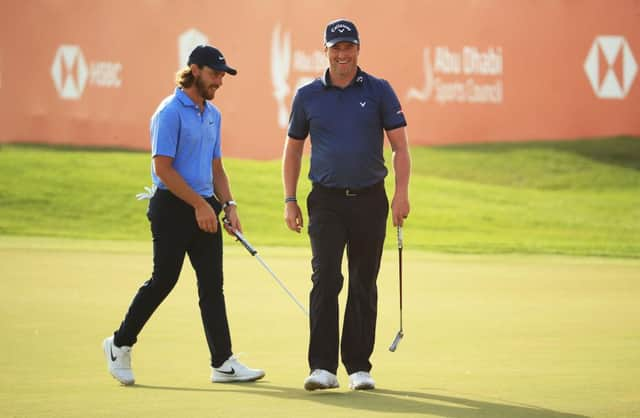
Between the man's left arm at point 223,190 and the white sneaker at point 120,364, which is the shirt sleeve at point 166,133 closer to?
the man's left arm at point 223,190

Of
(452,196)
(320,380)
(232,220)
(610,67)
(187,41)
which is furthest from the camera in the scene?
(187,41)

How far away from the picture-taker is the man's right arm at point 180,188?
7.99m

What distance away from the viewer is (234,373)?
815 cm

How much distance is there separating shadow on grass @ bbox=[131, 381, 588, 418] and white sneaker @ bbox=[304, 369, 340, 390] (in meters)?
0.04

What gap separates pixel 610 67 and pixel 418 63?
3.96 meters

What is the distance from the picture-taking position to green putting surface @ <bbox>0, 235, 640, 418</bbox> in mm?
7238

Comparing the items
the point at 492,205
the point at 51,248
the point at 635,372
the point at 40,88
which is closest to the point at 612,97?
the point at 492,205

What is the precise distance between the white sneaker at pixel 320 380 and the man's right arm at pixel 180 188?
1059 mm

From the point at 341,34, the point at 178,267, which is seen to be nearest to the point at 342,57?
the point at 341,34

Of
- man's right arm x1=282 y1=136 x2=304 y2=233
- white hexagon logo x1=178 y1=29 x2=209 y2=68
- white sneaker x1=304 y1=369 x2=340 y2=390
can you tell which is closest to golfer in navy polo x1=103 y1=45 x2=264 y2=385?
man's right arm x1=282 y1=136 x2=304 y2=233

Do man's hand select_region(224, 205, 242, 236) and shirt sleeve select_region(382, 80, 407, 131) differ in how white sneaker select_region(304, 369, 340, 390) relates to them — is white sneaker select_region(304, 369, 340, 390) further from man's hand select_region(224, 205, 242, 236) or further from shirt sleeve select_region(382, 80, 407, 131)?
shirt sleeve select_region(382, 80, 407, 131)

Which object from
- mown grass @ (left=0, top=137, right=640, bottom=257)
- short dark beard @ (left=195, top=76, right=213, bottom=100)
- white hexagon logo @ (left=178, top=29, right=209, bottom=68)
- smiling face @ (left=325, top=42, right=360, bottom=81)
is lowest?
mown grass @ (left=0, top=137, right=640, bottom=257)

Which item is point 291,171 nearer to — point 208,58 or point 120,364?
point 208,58

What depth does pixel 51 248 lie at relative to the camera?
18094 mm
